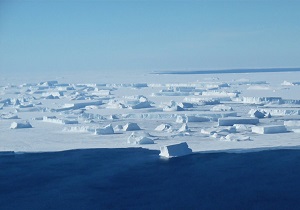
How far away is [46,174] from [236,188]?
273 cm

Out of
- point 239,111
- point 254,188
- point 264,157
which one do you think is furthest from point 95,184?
point 239,111

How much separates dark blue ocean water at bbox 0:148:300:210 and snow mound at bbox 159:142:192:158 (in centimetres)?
14

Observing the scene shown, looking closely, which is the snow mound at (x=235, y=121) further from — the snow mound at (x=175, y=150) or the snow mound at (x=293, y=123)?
the snow mound at (x=175, y=150)

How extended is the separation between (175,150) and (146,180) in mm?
1263

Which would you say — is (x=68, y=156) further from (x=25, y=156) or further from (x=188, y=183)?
(x=188, y=183)

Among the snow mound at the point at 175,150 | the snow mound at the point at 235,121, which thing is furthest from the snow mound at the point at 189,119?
the snow mound at the point at 175,150

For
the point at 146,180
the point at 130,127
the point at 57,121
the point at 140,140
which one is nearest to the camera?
the point at 146,180

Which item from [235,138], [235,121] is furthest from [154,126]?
[235,138]

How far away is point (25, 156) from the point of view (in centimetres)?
764

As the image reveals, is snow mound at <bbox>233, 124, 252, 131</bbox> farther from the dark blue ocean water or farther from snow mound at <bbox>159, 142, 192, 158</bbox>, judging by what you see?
snow mound at <bbox>159, 142, 192, 158</bbox>

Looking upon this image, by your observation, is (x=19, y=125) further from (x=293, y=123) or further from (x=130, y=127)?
(x=293, y=123)

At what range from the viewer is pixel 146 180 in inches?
248

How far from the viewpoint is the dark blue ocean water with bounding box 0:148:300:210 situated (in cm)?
544

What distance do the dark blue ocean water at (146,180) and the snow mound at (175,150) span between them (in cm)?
14
